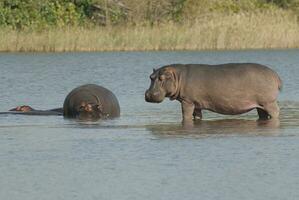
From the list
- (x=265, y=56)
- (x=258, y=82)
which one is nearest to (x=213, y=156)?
(x=258, y=82)

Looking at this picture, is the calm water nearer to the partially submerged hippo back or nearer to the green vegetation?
the partially submerged hippo back

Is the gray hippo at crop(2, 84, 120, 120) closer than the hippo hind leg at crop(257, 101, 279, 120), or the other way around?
the hippo hind leg at crop(257, 101, 279, 120)

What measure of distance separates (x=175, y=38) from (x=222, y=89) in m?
17.9

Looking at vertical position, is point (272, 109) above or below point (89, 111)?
above

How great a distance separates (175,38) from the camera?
31500mm

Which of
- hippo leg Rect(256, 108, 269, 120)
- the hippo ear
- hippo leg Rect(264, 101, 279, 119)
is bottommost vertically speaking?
hippo leg Rect(256, 108, 269, 120)

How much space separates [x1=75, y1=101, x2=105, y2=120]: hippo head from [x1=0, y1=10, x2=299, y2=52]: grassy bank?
16329 mm

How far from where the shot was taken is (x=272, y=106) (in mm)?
13734

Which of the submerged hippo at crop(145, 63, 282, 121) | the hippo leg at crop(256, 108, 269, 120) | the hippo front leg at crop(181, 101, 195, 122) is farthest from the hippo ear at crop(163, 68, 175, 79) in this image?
the hippo leg at crop(256, 108, 269, 120)

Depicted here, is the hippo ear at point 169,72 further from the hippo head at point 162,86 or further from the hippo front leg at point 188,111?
the hippo front leg at point 188,111

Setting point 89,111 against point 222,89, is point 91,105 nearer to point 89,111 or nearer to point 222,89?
point 89,111

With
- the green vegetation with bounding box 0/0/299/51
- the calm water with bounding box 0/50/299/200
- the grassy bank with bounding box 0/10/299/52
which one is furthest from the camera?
the green vegetation with bounding box 0/0/299/51

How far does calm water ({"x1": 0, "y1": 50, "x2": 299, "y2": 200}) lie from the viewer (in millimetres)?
8898

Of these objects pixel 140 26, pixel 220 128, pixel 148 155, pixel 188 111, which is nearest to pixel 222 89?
pixel 188 111
